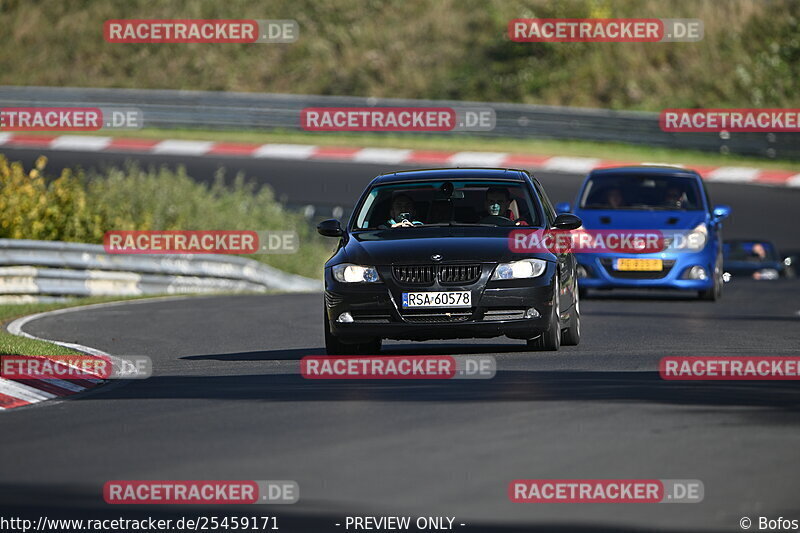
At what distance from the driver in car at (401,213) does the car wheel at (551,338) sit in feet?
4.48

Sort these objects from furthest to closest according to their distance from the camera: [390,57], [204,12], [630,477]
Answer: [204,12], [390,57], [630,477]

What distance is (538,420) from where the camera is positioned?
30.1 ft

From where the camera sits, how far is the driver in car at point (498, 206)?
13961 millimetres

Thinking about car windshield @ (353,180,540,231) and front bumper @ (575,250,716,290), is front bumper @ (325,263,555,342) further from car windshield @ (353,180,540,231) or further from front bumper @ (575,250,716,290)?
front bumper @ (575,250,716,290)

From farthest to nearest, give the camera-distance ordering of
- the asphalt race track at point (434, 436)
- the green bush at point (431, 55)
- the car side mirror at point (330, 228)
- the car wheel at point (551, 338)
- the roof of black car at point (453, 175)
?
the green bush at point (431, 55) → the roof of black car at point (453, 175) → the car side mirror at point (330, 228) → the car wheel at point (551, 338) → the asphalt race track at point (434, 436)

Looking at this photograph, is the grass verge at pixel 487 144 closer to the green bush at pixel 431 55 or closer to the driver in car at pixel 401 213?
the green bush at pixel 431 55

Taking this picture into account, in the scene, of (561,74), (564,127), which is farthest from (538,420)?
(561,74)

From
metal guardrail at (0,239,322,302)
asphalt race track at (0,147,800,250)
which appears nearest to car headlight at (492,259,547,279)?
metal guardrail at (0,239,322,302)

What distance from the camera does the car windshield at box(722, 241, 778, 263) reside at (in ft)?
93.7

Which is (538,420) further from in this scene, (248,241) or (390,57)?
(390,57)

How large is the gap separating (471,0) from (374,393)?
138ft

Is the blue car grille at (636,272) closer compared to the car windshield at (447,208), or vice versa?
the car windshield at (447,208)

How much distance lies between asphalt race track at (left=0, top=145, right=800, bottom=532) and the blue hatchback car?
558cm

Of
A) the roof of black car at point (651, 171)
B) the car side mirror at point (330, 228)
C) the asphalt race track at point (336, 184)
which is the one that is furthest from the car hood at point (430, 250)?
the asphalt race track at point (336, 184)
